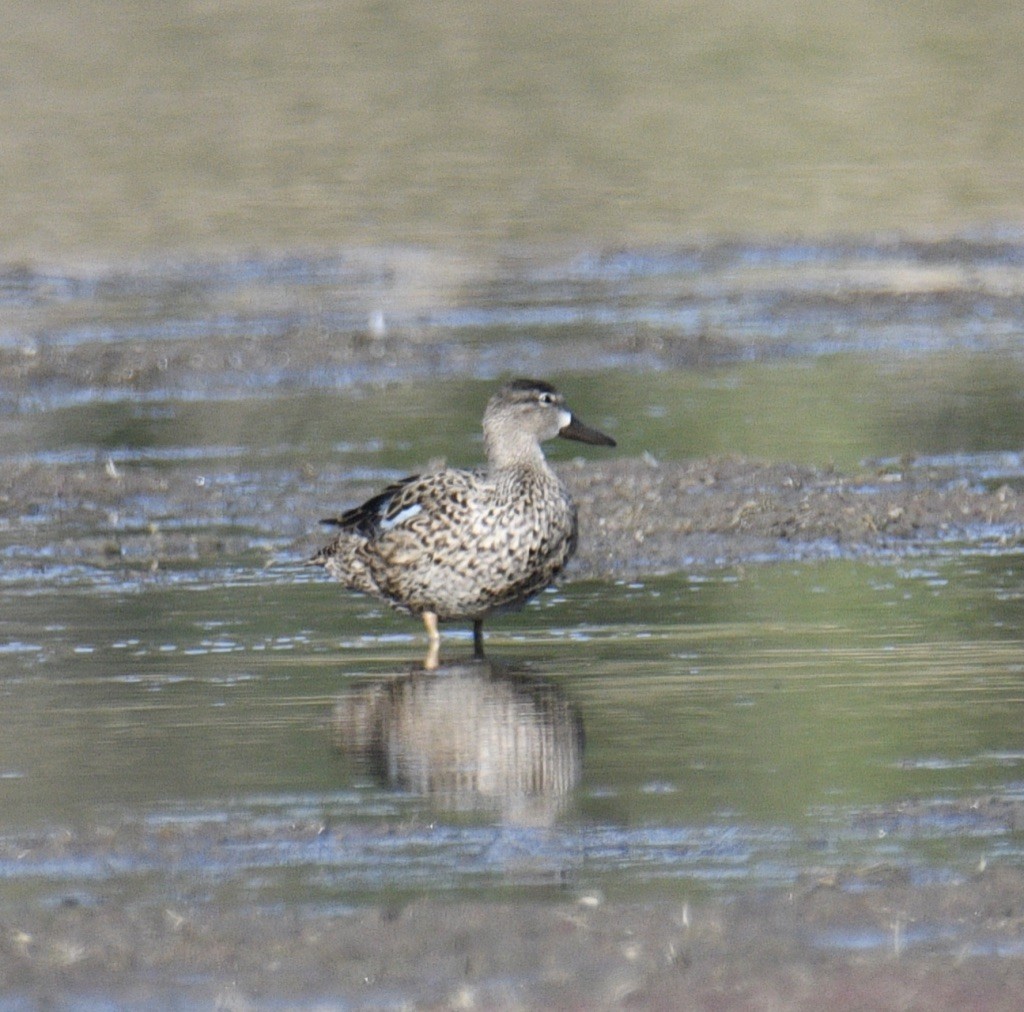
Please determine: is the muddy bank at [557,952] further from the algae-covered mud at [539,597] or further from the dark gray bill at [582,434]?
the dark gray bill at [582,434]

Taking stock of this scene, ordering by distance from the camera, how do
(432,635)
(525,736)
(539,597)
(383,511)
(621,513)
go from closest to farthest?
(525,736), (432,635), (383,511), (539,597), (621,513)

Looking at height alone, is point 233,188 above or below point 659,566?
above

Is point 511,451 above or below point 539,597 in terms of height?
above

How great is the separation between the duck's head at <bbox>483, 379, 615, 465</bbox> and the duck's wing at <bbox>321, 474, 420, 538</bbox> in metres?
0.37

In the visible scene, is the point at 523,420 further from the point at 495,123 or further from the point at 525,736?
the point at 495,123

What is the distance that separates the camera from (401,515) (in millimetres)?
9305

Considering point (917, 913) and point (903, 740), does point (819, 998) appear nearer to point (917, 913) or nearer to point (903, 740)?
point (917, 913)

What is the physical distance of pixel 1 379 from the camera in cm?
1656

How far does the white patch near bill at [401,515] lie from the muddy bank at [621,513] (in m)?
1.25

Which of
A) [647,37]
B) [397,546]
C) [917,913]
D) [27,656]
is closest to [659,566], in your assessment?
[397,546]

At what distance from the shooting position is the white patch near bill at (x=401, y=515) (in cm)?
927

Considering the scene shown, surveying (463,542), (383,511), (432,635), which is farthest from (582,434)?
(432,635)

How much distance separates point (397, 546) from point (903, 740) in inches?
100

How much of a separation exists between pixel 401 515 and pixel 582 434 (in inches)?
43.9
